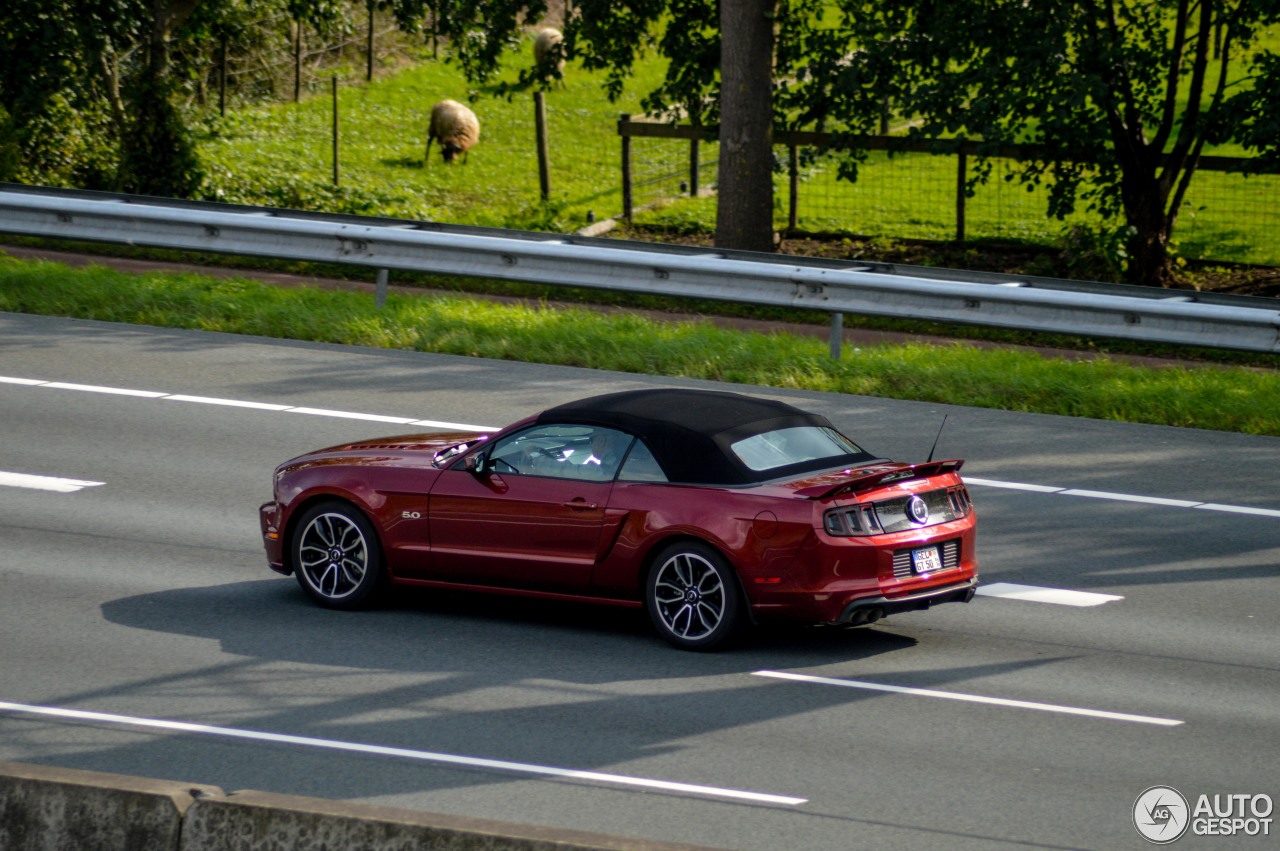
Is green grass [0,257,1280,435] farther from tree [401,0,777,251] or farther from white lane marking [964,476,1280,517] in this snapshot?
tree [401,0,777,251]

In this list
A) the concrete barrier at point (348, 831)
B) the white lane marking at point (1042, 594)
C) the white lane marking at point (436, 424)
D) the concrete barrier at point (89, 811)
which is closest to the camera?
the concrete barrier at point (348, 831)

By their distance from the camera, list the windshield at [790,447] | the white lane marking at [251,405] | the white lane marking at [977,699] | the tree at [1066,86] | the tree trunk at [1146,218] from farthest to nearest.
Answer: the tree trunk at [1146,218] → the tree at [1066,86] → the white lane marking at [251,405] → the windshield at [790,447] → the white lane marking at [977,699]

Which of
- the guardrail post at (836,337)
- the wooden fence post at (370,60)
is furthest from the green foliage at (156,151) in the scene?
the wooden fence post at (370,60)

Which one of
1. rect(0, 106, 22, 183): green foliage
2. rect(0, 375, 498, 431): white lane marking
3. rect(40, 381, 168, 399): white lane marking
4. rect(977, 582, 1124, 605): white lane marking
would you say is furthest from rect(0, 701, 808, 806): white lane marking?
rect(0, 106, 22, 183): green foliage

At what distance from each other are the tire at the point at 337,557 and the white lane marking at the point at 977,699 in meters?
2.49

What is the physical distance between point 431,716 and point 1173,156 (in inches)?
640

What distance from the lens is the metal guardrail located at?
50.4 feet

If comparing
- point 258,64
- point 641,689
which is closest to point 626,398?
point 641,689

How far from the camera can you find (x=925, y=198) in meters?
29.6

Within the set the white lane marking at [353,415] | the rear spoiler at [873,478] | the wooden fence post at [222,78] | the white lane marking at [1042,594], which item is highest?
the wooden fence post at [222,78]

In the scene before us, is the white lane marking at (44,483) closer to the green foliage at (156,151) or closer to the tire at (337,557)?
the tire at (337,557)

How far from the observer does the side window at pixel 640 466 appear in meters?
9.37

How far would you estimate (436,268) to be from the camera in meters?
17.6

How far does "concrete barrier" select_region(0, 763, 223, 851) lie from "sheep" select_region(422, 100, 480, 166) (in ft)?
88.6
